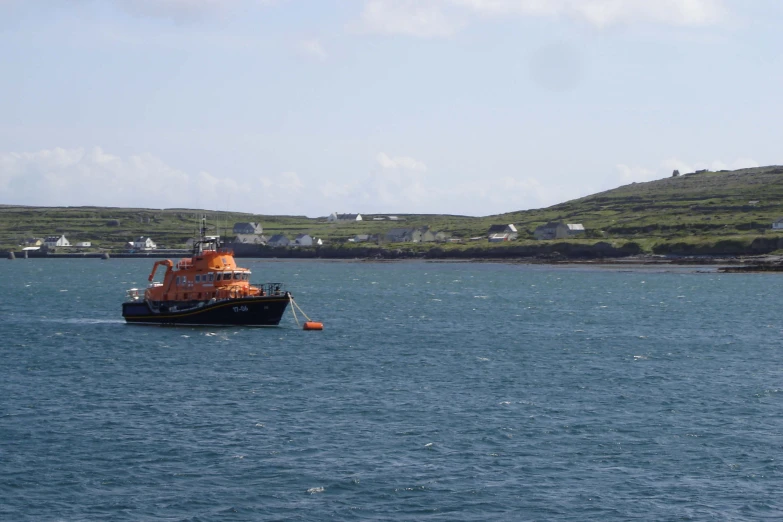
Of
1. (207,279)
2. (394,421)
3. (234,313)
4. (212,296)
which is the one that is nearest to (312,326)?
(234,313)

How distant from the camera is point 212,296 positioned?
6612cm

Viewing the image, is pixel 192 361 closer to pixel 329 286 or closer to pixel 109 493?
pixel 109 493

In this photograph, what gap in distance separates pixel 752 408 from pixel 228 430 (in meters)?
19.6

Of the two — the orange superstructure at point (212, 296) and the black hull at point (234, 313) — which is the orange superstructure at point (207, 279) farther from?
the black hull at point (234, 313)

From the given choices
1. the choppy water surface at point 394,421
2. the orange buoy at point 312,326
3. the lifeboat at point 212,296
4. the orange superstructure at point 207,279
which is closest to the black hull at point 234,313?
the lifeboat at point 212,296

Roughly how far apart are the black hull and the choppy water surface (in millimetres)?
1164

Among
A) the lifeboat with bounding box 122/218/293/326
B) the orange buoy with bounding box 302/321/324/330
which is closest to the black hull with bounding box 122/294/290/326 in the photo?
the lifeboat with bounding box 122/218/293/326

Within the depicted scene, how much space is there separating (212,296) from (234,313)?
221 centimetres

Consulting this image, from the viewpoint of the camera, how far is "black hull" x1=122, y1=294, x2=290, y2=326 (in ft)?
212

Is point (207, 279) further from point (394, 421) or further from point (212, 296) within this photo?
point (394, 421)

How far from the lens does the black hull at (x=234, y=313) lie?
64.6 metres

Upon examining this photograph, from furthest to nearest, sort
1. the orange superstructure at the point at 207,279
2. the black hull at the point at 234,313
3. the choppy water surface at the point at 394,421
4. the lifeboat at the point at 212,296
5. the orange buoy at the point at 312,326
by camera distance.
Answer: the orange superstructure at the point at 207,279 < the orange buoy at the point at 312,326 < the lifeboat at the point at 212,296 < the black hull at the point at 234,313 < the choppy water surface at the point at 394,421

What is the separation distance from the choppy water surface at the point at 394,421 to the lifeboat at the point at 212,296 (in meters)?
1.39

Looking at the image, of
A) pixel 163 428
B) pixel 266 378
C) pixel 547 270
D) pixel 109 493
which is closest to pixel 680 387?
pixel 266 378
